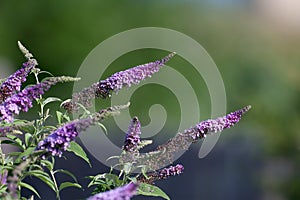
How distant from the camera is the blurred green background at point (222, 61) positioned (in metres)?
5.92

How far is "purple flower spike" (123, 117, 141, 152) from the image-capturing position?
4.21 feet

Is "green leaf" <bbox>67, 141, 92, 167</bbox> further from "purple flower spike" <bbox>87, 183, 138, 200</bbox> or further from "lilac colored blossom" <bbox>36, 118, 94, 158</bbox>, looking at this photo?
"purple flower spike" <bbox>87, 183, 138, 200</bbox>

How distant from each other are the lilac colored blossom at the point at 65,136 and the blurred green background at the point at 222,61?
3.72 metres

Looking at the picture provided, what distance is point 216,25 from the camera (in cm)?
1293

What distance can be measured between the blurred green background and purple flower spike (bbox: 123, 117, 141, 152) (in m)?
3.54

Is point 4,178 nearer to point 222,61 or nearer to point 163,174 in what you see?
point 163,174

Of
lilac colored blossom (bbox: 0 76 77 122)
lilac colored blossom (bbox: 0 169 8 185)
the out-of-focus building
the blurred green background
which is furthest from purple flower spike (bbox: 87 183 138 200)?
the out-of-focus building

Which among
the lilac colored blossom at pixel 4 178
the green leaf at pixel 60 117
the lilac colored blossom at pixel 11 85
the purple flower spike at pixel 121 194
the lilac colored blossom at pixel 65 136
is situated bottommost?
the purple flower spike at pixel 121 194

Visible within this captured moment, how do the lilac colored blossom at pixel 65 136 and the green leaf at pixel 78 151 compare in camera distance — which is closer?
the lilac colored blossom at pixel 65 136

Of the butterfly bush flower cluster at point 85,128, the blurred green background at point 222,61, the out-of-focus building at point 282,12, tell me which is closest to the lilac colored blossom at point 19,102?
the butterfly bush flower cluster at point 85,128

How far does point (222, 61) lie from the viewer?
1159cm

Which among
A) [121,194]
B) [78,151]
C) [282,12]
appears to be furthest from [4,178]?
[282,12]

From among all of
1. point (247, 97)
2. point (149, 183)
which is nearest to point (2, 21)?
point (247, 97)

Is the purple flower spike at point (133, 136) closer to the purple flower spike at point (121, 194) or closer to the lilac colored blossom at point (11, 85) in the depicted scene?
the lilac colored blossom at point (11, 85)
